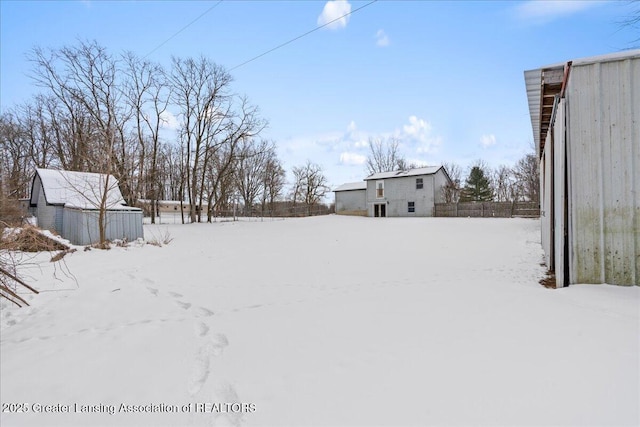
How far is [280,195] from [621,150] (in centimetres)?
4716

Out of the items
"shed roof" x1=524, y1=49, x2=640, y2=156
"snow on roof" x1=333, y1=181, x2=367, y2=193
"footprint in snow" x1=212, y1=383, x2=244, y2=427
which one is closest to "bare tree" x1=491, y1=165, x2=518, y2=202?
"snow on roof" x1=333, y1=181, x2=367, y2=193

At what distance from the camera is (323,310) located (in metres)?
4.25

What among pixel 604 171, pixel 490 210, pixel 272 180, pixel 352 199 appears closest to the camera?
pixel 604 171

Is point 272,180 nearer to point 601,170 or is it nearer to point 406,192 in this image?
point 406,192

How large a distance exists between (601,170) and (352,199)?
3075 centimetres

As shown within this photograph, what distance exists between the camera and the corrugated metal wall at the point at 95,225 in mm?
12883

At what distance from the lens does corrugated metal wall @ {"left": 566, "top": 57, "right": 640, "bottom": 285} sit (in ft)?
13.1

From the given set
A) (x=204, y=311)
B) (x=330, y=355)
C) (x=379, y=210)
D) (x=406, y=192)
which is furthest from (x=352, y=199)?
(x=330, y=355)

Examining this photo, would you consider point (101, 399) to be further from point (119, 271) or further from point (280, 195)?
point (280, 195)

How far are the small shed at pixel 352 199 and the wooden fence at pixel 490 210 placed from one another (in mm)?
8676

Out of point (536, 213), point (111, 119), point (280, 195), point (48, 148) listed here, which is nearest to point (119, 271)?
point (111, 119)

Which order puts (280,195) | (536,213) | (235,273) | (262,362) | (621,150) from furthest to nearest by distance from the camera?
(280,195)
(536,213)
(235,273)
(621,150)
(262,362)

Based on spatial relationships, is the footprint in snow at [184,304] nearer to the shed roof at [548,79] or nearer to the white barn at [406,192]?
the shed roof at [548,79]

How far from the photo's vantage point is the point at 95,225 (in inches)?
510
